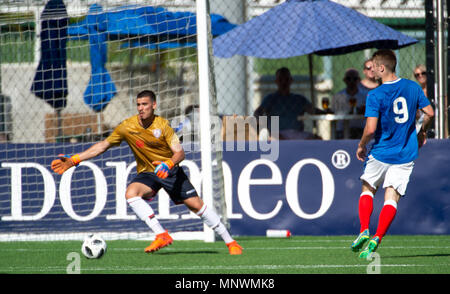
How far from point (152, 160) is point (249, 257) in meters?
1.56

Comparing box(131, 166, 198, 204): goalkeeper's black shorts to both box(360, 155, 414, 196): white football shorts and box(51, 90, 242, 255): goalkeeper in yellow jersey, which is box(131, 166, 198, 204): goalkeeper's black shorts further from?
box(360, 155, 414, 196): white football shorts

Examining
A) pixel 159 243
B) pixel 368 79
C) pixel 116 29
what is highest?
pixel 116 29

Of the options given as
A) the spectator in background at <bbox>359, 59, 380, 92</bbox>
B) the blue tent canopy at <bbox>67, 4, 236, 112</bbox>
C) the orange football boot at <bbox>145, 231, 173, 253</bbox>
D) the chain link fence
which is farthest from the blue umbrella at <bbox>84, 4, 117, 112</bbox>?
the orange football boot at <bbox>145, 231, 173, 253</bbox>

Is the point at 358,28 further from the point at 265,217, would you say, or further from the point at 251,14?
the point at 251,14

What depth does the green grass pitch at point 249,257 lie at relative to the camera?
694cm

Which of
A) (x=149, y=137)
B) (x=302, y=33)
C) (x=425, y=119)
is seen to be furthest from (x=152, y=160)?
(x=302, y=33)

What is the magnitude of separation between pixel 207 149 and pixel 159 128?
3.63 ft

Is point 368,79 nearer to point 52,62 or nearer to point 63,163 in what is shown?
point 52,62

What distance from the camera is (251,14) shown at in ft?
50.0

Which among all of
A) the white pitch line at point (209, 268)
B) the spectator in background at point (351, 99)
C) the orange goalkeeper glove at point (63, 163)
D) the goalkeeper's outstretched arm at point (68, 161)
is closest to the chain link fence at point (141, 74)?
the spectator in background at point (351, 99)

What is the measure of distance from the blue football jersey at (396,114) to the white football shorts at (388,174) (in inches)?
2.0

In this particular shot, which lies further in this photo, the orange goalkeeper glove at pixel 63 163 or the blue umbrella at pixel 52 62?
the blue umbrella at pixel 52 62

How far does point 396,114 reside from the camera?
744 centimetres

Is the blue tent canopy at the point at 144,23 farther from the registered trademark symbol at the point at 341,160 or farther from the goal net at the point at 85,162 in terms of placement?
the registered trademark symbol at the point at 341,160
